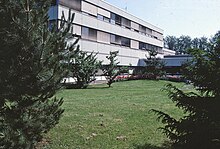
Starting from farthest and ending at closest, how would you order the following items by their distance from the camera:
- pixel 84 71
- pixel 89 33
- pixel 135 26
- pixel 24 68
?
pixel 135 26 → pixel 89 33 → pixel 84 71 → pixel 24 68

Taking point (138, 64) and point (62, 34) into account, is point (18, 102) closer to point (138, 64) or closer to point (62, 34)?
point (62, 34)

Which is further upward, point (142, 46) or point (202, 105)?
point (142, 46)

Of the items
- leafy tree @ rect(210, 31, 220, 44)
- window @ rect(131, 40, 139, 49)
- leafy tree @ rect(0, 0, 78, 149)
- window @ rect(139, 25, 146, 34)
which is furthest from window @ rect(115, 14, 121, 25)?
leafy tree @ rect(0, 0, 78, 149)

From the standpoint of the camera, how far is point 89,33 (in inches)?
1396

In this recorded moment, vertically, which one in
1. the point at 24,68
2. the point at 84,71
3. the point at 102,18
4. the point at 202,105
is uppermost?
the point at 102,18

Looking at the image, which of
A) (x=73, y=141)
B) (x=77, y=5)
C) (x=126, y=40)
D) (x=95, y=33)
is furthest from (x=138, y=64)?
(x=73, y=141)

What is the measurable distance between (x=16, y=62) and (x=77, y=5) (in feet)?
96.7

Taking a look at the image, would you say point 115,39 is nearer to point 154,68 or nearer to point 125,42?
point 125,42

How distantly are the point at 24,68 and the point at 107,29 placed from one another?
35767 mm

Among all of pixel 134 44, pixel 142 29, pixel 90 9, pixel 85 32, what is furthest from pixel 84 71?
pixel 142 29

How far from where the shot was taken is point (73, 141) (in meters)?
6.53

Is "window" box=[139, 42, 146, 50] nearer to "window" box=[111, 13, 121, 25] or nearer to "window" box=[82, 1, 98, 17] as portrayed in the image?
"window" box=[111, 13, 121, 25]

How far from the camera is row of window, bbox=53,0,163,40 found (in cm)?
3281

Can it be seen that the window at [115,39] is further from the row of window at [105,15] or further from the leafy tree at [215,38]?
the leafy tree at [215,38]
